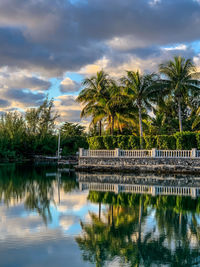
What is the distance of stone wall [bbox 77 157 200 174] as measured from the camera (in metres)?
23.5

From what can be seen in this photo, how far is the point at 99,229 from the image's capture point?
26.5 ft

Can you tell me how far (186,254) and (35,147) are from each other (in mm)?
39761

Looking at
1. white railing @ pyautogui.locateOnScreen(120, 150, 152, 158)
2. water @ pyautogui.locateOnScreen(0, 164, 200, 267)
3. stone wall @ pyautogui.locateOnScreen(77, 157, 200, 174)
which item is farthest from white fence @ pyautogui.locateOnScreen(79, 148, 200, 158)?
water @ pyautogui.locateOnScreen(0, 164, 200, 267)

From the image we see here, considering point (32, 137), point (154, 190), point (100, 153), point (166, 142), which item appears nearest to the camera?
point (154, 190)

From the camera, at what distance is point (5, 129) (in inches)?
1725

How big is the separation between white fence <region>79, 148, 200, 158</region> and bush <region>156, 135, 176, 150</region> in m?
0.52

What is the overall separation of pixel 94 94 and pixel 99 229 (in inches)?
891

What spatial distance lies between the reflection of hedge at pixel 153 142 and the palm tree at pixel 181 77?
103 inches

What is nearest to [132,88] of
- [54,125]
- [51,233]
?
[51,233]

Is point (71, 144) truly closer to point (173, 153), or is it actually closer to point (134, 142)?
point (134, 142)

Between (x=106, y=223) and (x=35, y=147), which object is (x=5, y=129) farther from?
(x=106, y=223)

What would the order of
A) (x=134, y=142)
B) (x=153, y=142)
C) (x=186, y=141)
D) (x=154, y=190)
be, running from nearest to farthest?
(x=154, y=190) → (x=186, y=141) → (x=153, y=142) → (x=134, y=142)

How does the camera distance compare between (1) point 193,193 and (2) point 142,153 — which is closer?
(1) point 193,193

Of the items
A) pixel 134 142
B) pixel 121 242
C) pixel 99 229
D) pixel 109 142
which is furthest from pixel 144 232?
pixel 109 142
